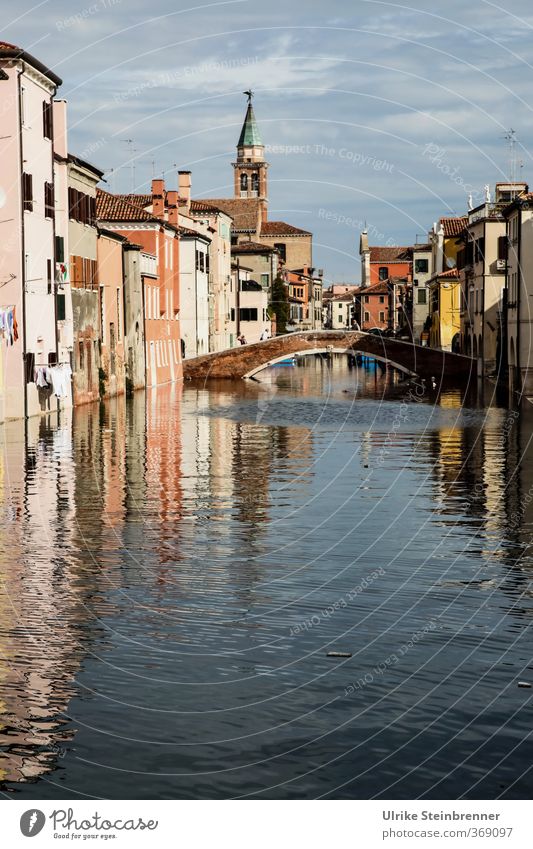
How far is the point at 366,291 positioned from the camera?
624ft

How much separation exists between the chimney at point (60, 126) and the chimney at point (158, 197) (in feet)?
107

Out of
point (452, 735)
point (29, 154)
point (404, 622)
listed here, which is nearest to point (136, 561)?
point (404, 622)

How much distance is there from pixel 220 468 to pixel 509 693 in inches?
829

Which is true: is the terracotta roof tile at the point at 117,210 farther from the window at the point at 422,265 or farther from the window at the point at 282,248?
the window at the point at 282,248

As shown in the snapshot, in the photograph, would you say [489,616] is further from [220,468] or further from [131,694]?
[220,468]

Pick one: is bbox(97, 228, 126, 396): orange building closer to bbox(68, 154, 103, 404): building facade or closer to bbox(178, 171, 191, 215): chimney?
bbox(68, 154, 103, 404): building facade

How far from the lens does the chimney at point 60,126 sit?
2158 inches

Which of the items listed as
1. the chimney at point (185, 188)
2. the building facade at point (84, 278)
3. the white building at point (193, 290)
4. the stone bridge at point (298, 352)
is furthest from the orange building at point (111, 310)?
the chimney at point (185, 188)

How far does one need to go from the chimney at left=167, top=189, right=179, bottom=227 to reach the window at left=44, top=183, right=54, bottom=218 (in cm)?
4356

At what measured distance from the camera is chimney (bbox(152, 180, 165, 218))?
88500 millimetres

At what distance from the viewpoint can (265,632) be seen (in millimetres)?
15852

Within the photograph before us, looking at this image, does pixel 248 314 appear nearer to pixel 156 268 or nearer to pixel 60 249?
pixel 156 268

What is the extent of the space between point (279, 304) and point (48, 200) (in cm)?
10109

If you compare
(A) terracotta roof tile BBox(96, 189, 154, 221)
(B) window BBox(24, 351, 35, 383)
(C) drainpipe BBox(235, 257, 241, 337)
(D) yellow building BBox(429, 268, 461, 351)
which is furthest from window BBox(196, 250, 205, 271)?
(B) window BBox(24, 351, 35, 383)
